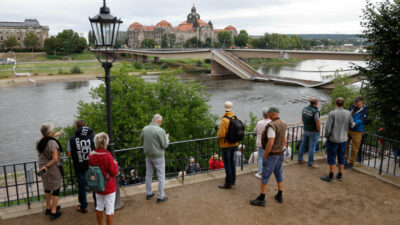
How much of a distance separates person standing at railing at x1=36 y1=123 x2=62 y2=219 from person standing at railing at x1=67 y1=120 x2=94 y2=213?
26 cm

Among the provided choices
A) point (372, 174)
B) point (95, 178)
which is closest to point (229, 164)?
point (95, 178)

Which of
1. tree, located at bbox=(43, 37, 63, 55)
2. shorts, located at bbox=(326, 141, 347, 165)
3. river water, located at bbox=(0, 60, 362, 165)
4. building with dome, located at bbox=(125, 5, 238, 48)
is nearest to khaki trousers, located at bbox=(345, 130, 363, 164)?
shorts, located at bbox=(326, 141, 347, 165)

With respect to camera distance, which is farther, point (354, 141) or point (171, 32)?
point (171, 32)

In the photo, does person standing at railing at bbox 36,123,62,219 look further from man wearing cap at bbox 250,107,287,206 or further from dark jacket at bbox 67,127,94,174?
man wearing cap at bbox 250,107,287,206

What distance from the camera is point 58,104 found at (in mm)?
36969

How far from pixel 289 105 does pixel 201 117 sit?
73.8 ft

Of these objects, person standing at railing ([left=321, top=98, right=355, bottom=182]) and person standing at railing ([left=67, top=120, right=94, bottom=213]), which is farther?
person standing at railing ([left=321, top=98, right=355, bottom=182])

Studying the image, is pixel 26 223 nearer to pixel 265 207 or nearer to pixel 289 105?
pixel 265 207

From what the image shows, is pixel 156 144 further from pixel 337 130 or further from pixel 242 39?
pixel 242 39

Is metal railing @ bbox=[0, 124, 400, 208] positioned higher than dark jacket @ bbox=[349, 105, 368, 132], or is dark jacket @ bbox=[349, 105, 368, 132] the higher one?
dark jacket @ bbox=[349, 105, 368, 132]

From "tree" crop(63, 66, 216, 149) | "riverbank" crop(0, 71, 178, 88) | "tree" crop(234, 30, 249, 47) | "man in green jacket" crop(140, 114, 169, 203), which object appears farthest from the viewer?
"tree" crop(234, 30, 249, 47)

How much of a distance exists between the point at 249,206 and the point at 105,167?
2.88m

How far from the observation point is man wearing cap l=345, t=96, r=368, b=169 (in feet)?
25.4

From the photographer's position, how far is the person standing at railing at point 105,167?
188 inches
